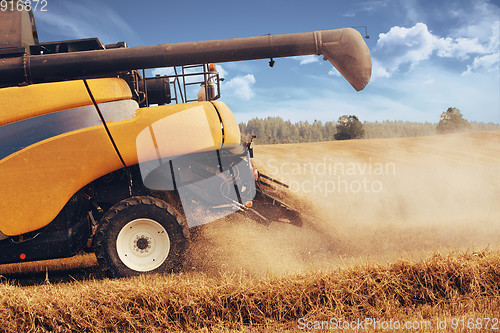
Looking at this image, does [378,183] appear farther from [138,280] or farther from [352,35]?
[138,280]

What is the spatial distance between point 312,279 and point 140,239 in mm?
2239

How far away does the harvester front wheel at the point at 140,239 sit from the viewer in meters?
3.69

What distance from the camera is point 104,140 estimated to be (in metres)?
3.69

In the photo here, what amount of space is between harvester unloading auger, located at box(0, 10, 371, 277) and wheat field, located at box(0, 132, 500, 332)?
58cm

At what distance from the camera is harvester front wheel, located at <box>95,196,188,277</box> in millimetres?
3693

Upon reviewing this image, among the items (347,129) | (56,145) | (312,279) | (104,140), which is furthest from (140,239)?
(347,129)

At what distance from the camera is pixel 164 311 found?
2.93m

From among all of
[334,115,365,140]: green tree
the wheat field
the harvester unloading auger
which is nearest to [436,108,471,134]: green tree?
[334,115,365,140]: green tree

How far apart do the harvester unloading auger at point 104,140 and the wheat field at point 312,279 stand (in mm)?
580

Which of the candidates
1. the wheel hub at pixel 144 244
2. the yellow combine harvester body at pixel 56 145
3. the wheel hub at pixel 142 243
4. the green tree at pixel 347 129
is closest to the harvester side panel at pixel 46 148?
the yellow combine harvester body at pixel 56 145

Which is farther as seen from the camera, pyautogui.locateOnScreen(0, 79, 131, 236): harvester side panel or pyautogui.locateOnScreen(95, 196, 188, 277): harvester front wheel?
pyautogui.locateOnScreen(95, 196, 188, 277): harvester front wheel

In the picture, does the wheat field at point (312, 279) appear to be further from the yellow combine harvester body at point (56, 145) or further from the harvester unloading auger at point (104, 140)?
the yellow combine harvester body at point (56, 145)

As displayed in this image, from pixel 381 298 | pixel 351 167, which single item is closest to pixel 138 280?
pixel 381 298

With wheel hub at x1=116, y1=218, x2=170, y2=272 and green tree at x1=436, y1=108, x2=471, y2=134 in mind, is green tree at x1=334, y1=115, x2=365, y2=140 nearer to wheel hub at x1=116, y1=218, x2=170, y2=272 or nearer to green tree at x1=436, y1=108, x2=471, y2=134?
green tree at x1=436, y1=108, x2=471, y2=134
